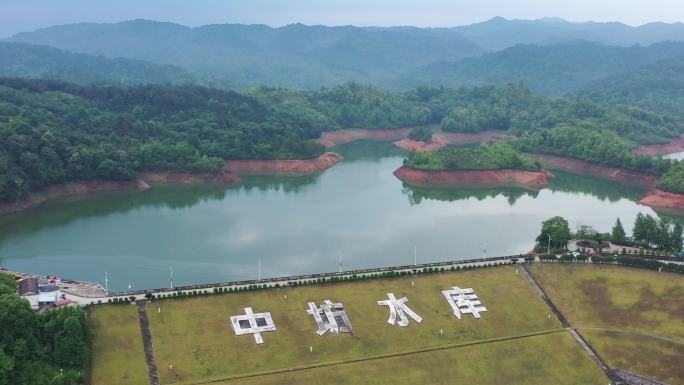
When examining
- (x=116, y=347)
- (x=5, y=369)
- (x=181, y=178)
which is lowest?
(x=181, y=178)

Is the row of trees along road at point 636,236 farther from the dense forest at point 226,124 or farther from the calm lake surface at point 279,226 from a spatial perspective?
the dense forest at point 226,124

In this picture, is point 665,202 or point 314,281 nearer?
point 314,281

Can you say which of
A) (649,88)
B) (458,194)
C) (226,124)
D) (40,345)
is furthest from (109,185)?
(649,88)

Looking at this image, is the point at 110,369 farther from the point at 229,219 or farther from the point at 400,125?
the point at 400,125

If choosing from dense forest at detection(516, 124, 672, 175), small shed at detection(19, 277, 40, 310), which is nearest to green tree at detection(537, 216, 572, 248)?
small shed at detection(19, 277, 40, 310)

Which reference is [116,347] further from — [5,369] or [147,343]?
[5,369]

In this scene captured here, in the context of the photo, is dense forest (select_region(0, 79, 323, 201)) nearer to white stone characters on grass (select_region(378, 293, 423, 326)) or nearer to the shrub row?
the shrub row

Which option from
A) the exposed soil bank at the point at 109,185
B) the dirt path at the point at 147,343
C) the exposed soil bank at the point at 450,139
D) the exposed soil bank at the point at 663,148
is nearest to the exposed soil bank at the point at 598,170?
the exposed soil bank at the point at 663,148
